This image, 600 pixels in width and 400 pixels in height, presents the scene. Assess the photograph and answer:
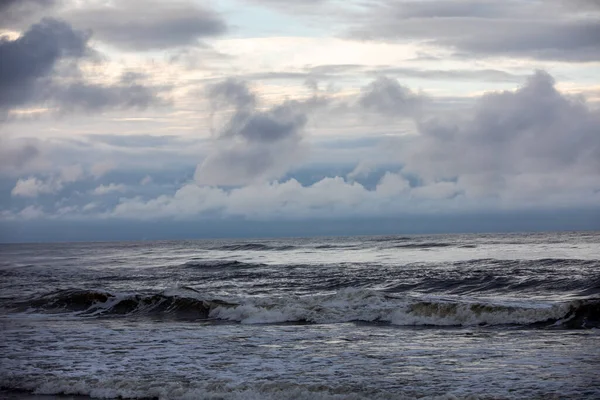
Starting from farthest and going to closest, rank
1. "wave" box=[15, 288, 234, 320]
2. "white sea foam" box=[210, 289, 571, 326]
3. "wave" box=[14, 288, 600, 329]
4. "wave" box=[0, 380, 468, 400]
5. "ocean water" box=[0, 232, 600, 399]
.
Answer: "wave" box=[15, 288, 234, 320]
"white sea foam" box=[210, 289, 571, 326]
"wave" box=[14, 288, 600, 329]
"ocean water" box=[0, 232, 600, 399]
"wave" box=[0, 380, 468, 400]

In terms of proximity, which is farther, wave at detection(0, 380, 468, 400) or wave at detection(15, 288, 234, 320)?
wave at detection(15, 288, 234, 320)

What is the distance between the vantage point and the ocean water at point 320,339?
12.5 m

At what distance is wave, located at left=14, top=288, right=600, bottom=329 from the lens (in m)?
20.4

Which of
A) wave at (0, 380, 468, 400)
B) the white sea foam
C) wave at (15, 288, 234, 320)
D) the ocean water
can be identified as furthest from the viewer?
wave at (15, 288, 234, 320)

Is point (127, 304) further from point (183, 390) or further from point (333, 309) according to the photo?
point (183, 390)

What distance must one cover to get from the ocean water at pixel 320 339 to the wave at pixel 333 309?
0.06 m

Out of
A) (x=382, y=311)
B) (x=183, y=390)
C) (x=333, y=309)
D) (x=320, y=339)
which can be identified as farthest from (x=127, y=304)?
(x=183, y=390)

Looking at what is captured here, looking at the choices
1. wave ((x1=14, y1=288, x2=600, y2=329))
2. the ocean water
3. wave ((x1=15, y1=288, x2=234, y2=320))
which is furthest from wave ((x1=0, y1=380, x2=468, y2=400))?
wave ((x1=15, y1=288, x2=234, y2=320))

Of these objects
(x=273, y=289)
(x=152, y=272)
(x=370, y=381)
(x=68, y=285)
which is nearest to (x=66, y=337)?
(x=370, y=381)

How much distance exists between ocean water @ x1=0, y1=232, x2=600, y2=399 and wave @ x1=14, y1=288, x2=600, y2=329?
64mm

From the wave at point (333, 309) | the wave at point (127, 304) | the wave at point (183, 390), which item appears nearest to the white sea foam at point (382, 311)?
the wave at point (333, 309)

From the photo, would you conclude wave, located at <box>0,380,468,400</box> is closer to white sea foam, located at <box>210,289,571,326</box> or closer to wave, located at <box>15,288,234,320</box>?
white sea foam, located at <box>210,289,571,326</box>

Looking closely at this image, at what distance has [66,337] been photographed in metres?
19.4

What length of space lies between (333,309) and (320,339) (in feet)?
17.1
